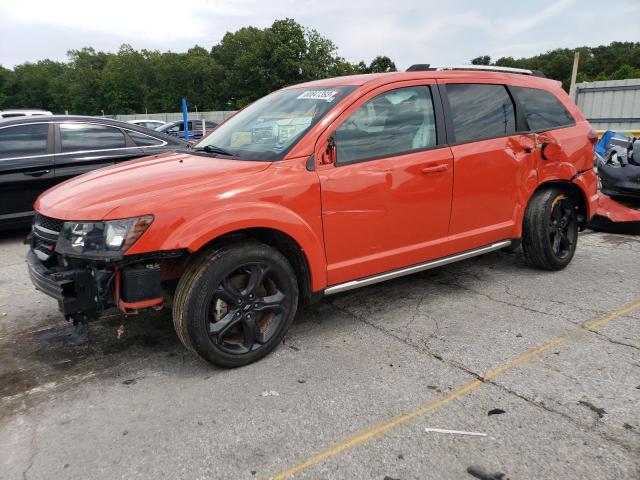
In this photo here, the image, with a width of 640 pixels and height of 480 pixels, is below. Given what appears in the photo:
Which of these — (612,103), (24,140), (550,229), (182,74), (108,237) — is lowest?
(550,229)

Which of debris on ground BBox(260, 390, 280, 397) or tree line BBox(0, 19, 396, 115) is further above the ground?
tree line BBox(0, 19, 396, 115)

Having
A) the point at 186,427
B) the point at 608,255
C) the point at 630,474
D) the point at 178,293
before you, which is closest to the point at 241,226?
the point at 178,293

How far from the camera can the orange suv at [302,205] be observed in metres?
2.78

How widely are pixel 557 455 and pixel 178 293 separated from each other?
2.09 metres

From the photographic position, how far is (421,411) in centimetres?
260

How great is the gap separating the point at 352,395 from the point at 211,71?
88.1 meters

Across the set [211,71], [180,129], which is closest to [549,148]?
[180,129]

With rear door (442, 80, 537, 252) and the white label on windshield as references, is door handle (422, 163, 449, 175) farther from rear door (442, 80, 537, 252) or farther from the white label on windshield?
the white label on windshield

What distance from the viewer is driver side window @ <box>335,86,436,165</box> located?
3369 mm

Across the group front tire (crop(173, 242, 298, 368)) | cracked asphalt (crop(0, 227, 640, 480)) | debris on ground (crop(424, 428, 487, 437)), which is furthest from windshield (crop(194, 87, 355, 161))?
debris on ground (crop(424, 428, 487, 437))

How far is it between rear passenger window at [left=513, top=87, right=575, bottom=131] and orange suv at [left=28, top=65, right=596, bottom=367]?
0.02m

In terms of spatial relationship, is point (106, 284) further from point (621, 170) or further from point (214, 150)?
point (621, 170)

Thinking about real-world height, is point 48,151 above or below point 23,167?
above

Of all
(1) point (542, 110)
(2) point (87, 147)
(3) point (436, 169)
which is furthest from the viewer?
(2) point (87, 147)
